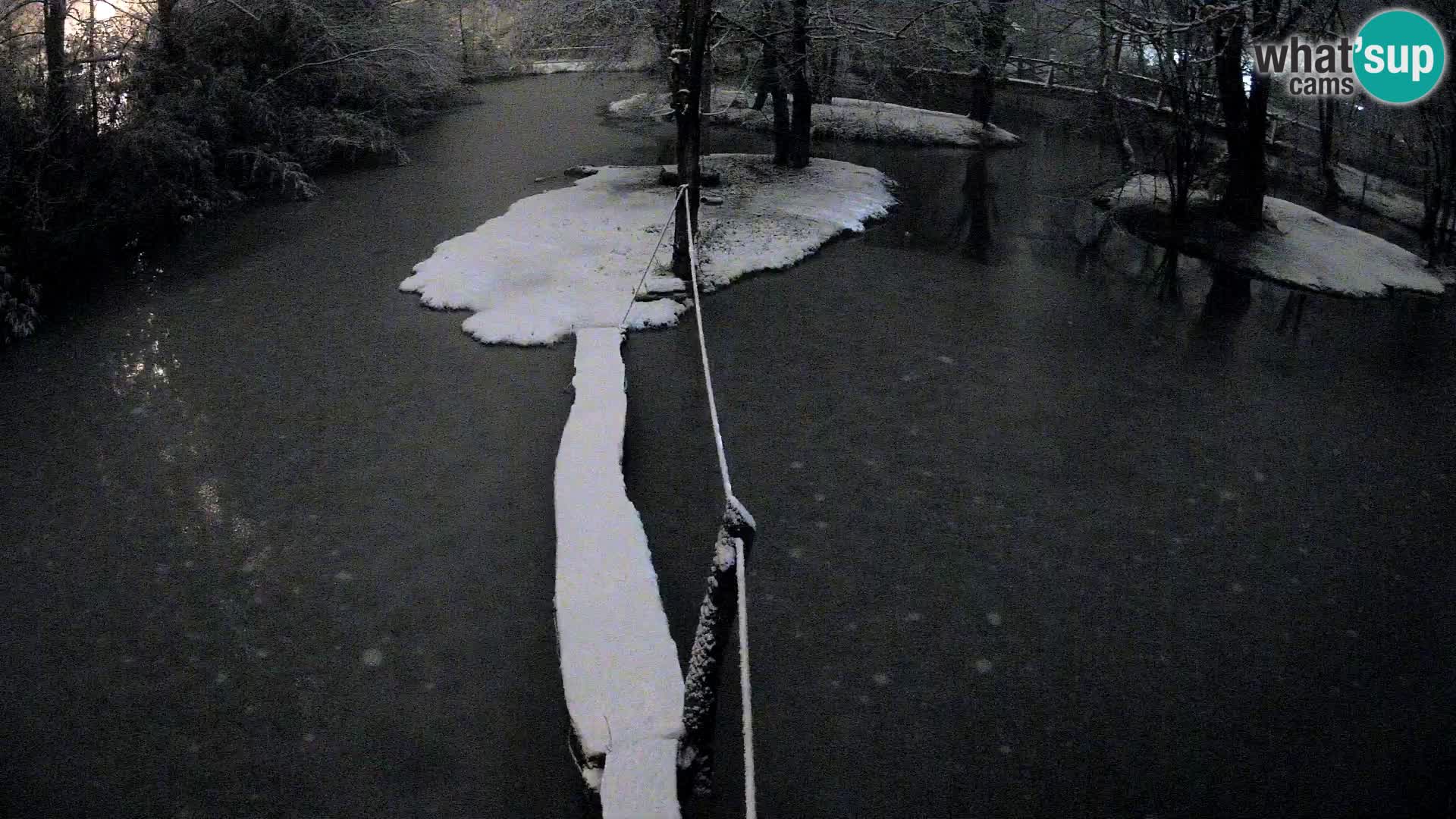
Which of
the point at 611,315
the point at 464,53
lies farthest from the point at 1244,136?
the point at 464,53

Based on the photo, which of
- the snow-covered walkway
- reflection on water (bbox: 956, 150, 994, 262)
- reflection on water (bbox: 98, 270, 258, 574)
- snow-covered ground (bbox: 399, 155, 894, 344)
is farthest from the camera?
reflection on water (bbox: 956, 150, 994, 262)

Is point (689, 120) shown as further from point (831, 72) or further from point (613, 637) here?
point (831, 72)

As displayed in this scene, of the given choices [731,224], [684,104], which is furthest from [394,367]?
[731,224]

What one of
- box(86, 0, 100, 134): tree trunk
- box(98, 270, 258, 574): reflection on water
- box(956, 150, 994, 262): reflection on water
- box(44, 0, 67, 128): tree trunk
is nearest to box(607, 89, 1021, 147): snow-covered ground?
box(956, 150, 994, 262): reflection on water

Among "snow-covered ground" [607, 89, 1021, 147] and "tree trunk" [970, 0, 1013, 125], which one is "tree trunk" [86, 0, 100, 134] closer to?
"snow-covered ground" [607, 89, 1021, 147]

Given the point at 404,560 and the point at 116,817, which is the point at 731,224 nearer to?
the point at 404,560

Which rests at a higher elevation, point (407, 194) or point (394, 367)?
point (407, 194)

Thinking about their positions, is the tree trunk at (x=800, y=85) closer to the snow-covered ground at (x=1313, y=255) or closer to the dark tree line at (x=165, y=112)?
the snow-covered ground at (x=1313, y=255)
